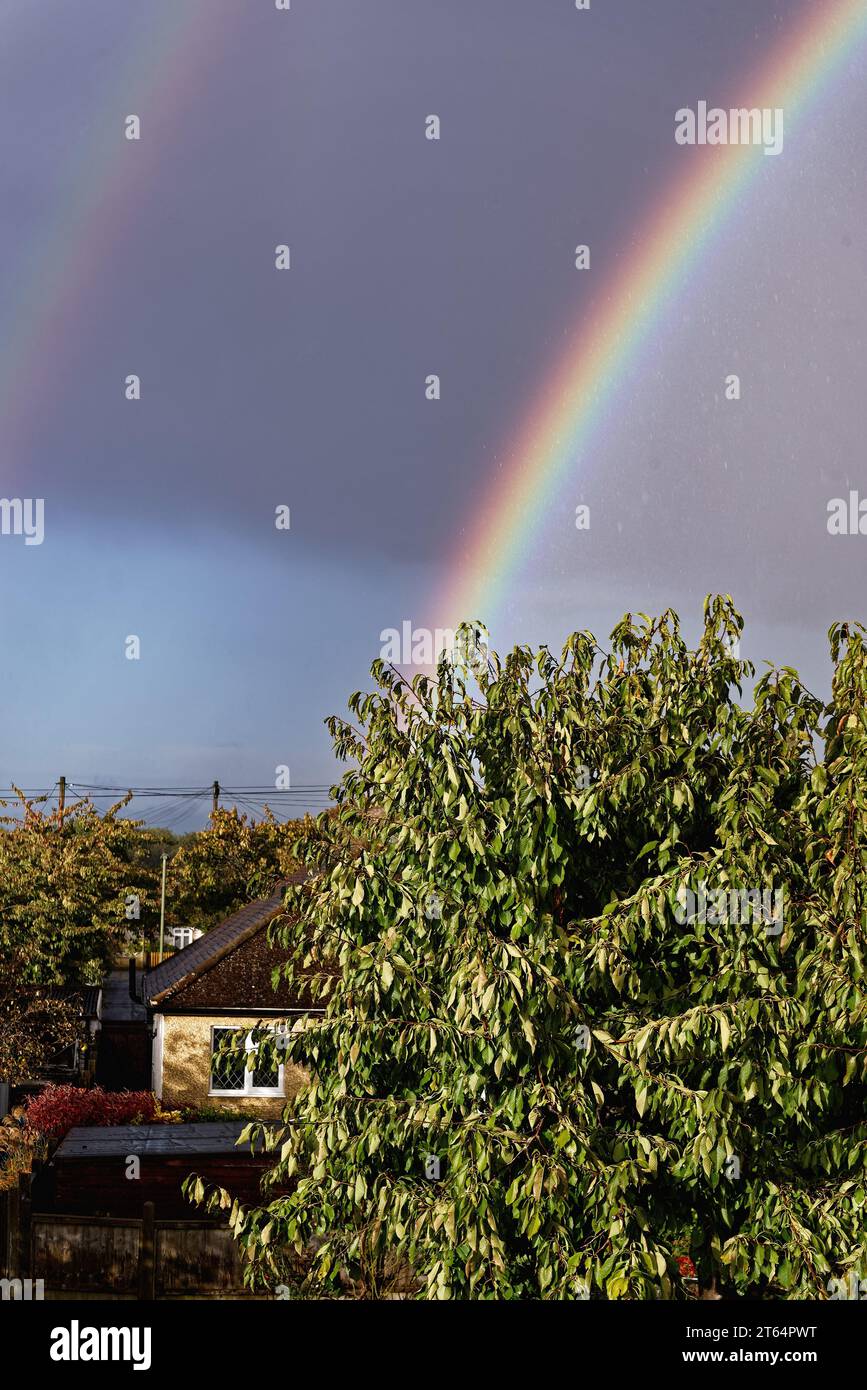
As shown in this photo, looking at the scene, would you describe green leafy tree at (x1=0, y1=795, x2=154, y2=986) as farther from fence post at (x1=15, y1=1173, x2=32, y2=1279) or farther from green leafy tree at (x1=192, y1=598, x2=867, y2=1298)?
green leafy tree at (x1=192, y1=598, x2=867, y2=1298)

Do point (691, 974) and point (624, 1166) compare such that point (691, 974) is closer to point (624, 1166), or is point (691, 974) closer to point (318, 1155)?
point (624, 1166)

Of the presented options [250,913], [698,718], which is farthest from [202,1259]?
[250,913]

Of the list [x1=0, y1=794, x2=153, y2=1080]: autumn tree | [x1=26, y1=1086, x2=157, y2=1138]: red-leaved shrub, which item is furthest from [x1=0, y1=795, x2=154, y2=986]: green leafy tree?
[x1=26, y1=1086, x2=157, y2=1138]: red-leaved shrub

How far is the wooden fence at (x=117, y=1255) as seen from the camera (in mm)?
16812

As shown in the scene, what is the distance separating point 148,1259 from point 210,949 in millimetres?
16444

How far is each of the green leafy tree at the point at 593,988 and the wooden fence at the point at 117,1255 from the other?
5.90m

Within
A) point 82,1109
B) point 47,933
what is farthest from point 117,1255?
point 47,933

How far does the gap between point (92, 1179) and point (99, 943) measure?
→ 57.3ft

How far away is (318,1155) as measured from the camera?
1105cm

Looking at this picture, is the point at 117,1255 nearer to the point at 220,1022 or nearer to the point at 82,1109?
the point at 82,1109

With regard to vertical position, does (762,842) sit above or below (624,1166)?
above
